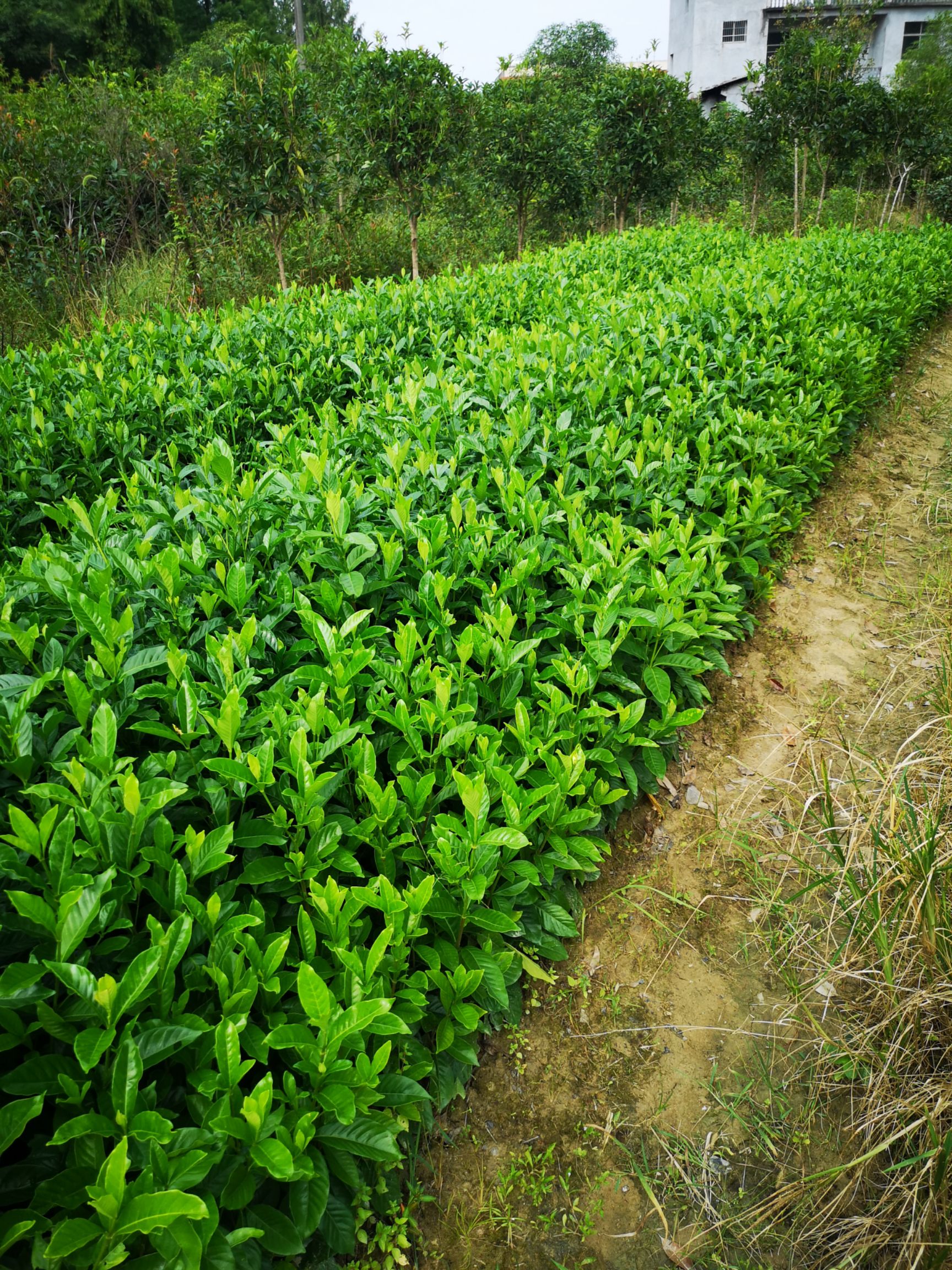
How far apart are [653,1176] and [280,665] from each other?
A: 173 centimetres

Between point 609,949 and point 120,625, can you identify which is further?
point 609,949

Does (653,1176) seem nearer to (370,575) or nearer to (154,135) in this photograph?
(370,575)

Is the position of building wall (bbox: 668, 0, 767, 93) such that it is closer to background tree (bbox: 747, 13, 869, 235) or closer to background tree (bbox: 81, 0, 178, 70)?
background tree (bbox: 747, 13, 869, 235)

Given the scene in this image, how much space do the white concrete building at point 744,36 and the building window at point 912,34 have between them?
1.0 inches

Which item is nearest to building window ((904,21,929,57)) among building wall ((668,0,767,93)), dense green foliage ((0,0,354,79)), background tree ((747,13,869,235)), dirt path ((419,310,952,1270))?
building wall ((668,0,767,93))

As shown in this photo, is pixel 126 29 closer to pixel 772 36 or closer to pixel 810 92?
pixel 810 92

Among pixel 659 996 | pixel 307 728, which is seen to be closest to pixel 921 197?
pixel 659 996

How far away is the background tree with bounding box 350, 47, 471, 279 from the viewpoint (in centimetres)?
994

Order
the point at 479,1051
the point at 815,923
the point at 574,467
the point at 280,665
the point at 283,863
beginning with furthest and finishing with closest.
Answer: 1. the point at 574,467
2. the point at 815,923
3. the point at 280,665
4. the point at 479,1051
5. the point at 283,863

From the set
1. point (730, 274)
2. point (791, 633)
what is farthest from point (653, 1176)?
point (730, 274)

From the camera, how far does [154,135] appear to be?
11484 millimetres

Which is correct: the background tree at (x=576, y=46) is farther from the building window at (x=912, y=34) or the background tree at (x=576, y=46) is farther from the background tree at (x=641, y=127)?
the background tree at (x=641, y=127)

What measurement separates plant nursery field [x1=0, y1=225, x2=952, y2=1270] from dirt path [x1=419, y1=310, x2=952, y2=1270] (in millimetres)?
219

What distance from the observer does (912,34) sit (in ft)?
114
